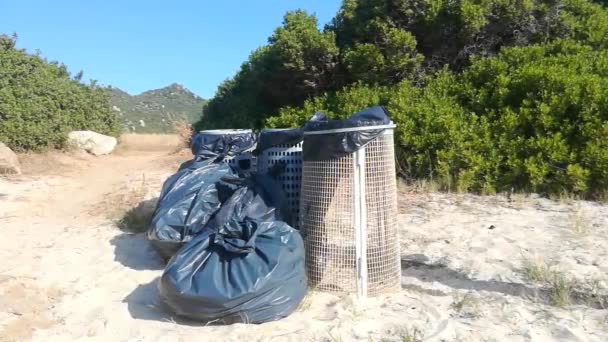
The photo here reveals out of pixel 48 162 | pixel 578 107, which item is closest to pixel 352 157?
pixel 578 107

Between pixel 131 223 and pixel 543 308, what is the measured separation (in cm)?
387

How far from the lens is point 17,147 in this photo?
418 inches

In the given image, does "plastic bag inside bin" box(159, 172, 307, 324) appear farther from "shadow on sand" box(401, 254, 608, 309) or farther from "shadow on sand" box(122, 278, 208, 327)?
"shadow on sand" box(401, 254, 608, 309)

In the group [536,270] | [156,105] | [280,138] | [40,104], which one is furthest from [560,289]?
[156,105]

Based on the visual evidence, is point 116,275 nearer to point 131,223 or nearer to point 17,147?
point 131,223

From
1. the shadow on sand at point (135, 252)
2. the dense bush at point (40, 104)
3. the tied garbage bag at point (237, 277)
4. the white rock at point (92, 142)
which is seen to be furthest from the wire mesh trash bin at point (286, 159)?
the white rock at point (92, 142)

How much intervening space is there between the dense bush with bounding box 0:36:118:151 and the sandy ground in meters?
4.70

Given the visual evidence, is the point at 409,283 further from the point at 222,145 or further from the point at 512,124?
the point at 512,124

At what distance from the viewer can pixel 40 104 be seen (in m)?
11.6

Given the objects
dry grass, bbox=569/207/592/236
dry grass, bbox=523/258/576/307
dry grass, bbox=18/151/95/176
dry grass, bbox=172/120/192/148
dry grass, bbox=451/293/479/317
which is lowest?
dry grass, bbox=451/293/479/317

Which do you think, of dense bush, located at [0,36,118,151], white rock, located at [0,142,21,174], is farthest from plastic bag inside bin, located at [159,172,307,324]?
dense bush, located at [0,36,118,151]

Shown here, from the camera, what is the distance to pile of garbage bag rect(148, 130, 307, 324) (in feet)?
11.1

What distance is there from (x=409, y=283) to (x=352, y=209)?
0.70m

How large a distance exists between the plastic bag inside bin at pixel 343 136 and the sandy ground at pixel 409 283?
0.93 meters
